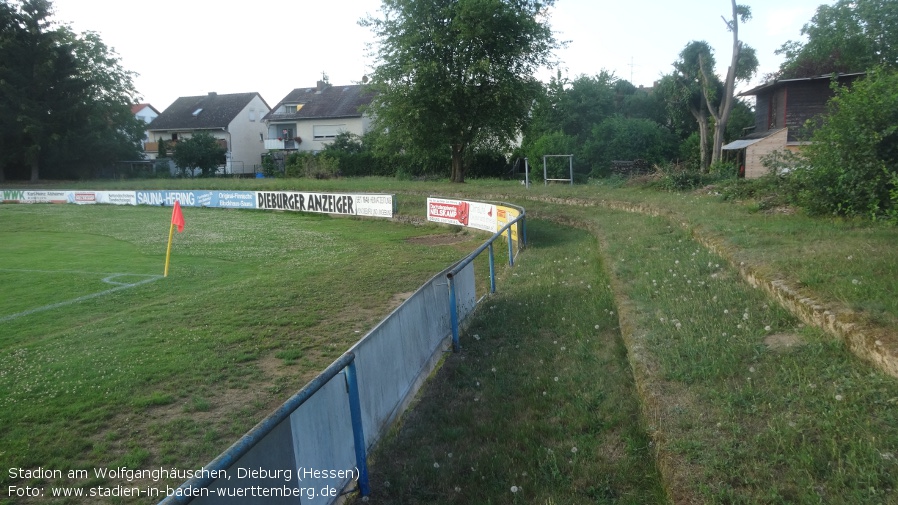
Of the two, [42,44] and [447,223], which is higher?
[42,44]

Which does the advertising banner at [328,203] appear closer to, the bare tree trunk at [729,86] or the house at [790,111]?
the bare tree trunk at [729,86]

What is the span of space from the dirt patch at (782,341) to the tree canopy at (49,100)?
5379 cm

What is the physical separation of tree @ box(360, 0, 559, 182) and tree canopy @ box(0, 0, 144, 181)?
29.6 metres

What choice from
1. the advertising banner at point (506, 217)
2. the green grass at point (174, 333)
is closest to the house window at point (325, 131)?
the green grass at point (174, 333)

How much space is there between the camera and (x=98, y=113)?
54688 millimetres

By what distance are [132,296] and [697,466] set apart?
12.1 metres

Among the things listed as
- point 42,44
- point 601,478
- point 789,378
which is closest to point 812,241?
point 789,378

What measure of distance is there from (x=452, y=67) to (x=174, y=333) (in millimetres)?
25342

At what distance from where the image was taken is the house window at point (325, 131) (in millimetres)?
62828

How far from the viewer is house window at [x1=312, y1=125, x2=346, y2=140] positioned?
6283cm

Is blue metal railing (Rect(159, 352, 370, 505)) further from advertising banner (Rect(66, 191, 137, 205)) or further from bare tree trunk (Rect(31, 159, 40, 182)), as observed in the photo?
bare tree trunk (Rect(31, 159, 40, 182))

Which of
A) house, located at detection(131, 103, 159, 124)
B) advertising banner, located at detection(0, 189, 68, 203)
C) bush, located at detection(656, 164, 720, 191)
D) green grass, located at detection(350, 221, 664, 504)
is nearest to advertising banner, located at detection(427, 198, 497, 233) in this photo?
bush, located at detection(656, 164, 720, 191)

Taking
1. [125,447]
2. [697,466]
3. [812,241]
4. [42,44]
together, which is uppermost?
[42,44]

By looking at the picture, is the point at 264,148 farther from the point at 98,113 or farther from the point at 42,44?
the point at 42,44
